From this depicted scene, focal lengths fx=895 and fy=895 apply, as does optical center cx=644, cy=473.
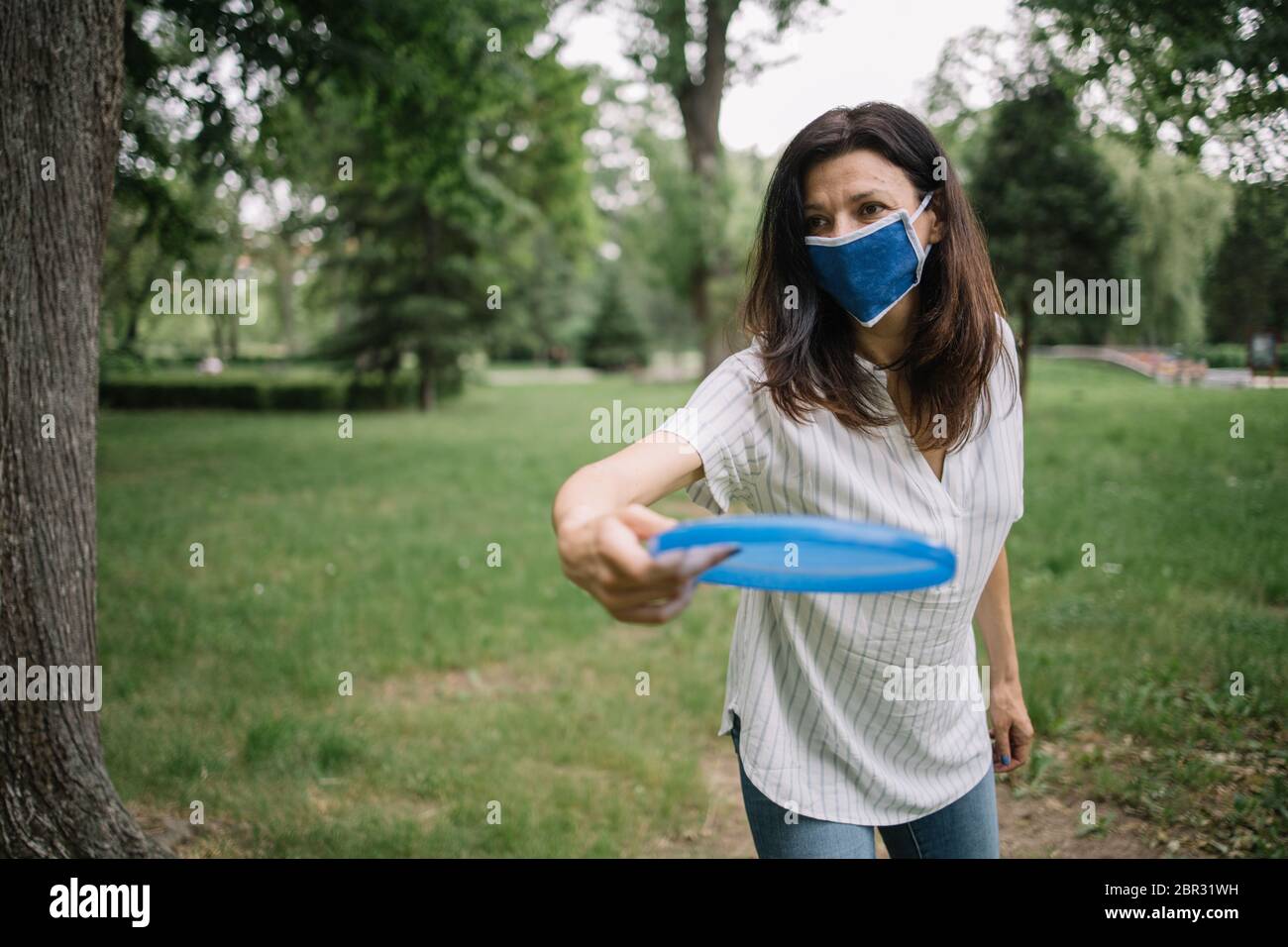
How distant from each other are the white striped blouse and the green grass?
2541 mm

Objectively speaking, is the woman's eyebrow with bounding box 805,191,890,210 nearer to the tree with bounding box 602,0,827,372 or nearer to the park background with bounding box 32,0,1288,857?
the park background with bounding box 32,0,1288,857

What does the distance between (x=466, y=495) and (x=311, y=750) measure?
731cm

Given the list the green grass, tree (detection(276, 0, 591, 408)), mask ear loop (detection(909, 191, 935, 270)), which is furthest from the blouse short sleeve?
tree (detection(276, 0, 591, 408))

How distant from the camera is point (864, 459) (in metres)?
1.84

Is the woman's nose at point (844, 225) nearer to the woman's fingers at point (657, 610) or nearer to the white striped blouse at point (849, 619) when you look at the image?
the white striped blouse at point (849, 619)

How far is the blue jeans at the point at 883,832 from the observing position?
1.83 meters

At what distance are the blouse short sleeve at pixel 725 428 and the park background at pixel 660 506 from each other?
2.86m

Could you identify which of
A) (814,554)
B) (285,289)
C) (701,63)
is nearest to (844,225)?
(814,554)

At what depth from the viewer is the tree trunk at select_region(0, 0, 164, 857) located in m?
3.10

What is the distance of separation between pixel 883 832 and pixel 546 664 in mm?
4537

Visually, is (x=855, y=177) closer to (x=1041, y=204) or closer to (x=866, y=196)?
(x=866, y=196)

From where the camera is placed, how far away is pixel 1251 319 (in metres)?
5.13
